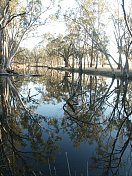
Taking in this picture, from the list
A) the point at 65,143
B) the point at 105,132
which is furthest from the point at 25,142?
the point at 105,132

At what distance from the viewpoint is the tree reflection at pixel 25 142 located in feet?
7.38

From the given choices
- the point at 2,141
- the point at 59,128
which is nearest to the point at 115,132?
the point at 59,128

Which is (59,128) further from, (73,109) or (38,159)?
(73,109)

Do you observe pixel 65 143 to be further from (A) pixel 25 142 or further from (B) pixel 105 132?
(B) pixel 105 132

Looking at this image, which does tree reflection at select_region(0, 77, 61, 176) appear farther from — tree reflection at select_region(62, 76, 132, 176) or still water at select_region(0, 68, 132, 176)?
tree reflection at select_region(62, 76, 132, 176)

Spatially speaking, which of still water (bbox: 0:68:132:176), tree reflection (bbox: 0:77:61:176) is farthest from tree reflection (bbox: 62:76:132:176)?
tree reflection (bbox: 0:77:61:176)

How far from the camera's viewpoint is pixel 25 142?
3.02 meters

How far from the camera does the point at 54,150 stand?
2.76 metres

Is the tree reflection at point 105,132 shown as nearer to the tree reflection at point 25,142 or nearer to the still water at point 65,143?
the still water at point 65,143

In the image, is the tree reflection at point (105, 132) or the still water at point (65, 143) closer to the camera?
the still water at point (65, 143)

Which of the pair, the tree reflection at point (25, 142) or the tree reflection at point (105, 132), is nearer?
the tree reflection at point (25, 142)

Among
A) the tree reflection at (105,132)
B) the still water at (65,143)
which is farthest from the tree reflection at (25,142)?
the tree reflection at (105,132)

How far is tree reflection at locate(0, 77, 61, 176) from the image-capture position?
225cm

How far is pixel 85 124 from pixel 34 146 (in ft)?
5.53
